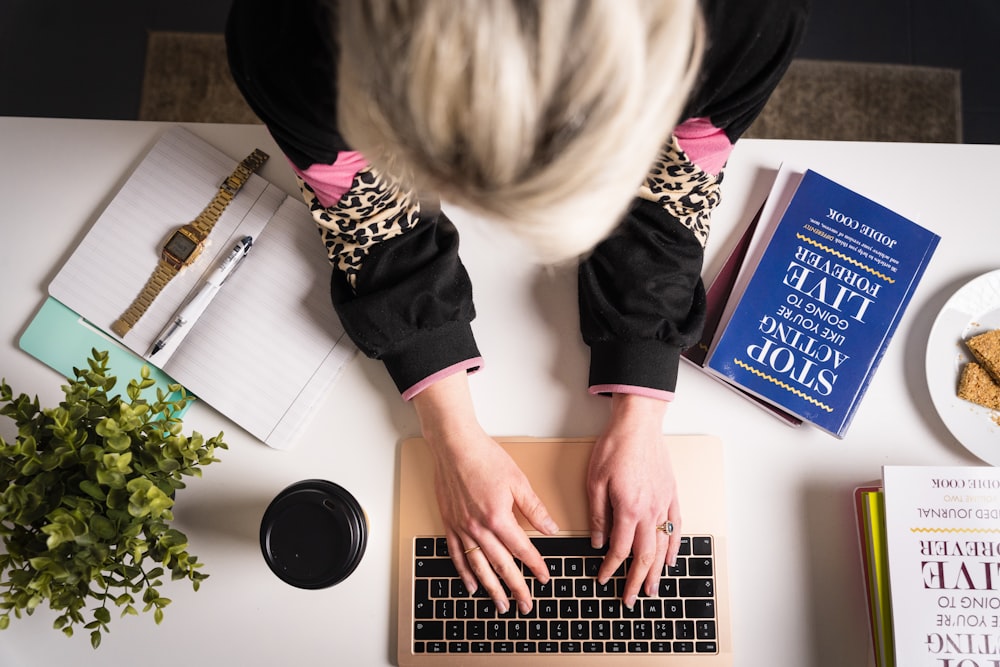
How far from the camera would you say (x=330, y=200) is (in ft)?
2.13

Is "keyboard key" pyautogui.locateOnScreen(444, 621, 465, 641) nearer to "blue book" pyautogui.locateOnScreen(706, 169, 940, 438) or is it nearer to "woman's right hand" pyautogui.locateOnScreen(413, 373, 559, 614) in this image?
"woman's right hand" pyautogui.locateOnScreen(413, 373, 559, 614)

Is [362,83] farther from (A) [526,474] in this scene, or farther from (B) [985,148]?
(B) [985,148]

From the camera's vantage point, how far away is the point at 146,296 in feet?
2.39

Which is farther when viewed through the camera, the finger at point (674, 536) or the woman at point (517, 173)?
the finger at point (674, 536)

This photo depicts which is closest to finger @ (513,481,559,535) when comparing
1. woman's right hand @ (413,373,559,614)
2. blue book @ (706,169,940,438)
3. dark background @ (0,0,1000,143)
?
woman's right hand @ (413,373,559,614)

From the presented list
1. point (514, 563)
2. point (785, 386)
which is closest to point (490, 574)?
point (514, 563)

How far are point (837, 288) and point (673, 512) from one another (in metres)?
0.27

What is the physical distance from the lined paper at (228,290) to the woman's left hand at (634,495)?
0.27m

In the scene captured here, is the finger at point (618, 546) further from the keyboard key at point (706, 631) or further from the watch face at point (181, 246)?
the watch face at point (181, 246)

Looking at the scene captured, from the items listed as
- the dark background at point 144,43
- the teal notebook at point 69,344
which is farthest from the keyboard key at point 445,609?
the dark background at point 144,43

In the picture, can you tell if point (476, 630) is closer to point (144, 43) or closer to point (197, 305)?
point (197, 305)

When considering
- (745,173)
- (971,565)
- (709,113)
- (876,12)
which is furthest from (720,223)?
(876,12)

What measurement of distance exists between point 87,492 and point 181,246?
26 cm

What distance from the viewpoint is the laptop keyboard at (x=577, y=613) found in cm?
68
